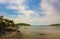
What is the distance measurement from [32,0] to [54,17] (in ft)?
1.00

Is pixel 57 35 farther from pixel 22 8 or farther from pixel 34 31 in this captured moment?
pixel 22 8

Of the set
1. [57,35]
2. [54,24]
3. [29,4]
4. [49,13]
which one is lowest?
[57,35]

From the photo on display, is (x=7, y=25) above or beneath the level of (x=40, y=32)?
above

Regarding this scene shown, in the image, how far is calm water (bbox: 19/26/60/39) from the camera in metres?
1.25

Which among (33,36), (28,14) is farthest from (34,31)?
(28,14)

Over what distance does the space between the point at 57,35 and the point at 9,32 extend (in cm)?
51

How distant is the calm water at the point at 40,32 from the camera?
4.10 feet

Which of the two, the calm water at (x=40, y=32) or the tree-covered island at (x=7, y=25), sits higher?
the tree-covered island at (x=7, y=25)

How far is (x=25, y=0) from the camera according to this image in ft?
4.23

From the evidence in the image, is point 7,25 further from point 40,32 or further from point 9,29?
point 40,32

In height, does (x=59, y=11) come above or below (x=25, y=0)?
below

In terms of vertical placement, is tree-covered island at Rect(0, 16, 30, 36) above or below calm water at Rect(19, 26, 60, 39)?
above

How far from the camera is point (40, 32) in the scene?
1267 millimetres

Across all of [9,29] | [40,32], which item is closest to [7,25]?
[9,29]
